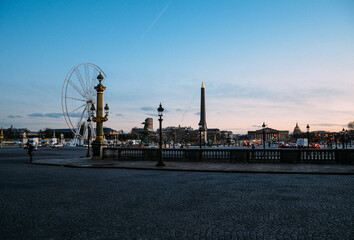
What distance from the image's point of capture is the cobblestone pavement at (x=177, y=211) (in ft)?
20.3

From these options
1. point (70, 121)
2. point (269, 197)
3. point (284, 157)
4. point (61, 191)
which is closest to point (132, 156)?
point (284, 157)

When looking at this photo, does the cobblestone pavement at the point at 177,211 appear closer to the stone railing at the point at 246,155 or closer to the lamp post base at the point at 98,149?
the stone railing at the point at 246,155

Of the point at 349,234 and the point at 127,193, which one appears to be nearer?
the point at 349,234

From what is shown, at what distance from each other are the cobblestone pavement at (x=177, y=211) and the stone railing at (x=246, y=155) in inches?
441

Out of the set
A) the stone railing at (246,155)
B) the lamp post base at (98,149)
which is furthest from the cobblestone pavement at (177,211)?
the lamp post base at (98,149)

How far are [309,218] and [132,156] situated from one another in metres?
22.4

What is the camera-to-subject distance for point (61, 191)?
11.3 meters

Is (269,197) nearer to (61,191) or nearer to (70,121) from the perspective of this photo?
(61,191)

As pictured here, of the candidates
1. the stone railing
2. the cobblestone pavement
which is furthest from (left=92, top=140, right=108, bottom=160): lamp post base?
the cobblestone pavement

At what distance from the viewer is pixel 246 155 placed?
24750 mm

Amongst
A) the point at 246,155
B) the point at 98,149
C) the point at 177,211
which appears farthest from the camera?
the point at 98,149

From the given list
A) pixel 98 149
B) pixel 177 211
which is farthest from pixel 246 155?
pixel 177 211

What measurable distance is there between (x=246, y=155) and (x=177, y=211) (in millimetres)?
17627

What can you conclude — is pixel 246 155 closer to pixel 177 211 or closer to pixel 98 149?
pixel 98 149
